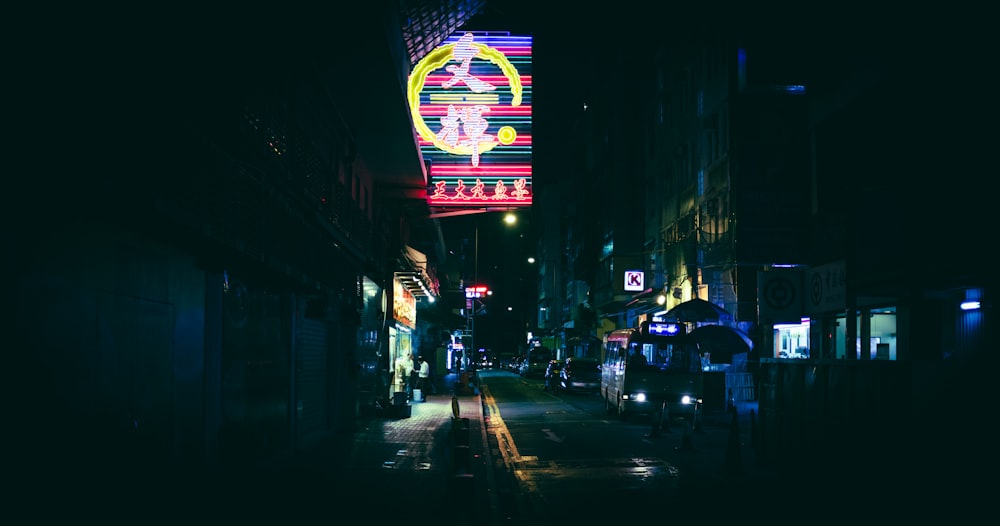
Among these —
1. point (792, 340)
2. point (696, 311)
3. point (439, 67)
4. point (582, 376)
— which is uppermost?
point (439, 67)

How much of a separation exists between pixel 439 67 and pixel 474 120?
7.21 ft

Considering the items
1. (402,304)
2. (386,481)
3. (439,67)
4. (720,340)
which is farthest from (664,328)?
(386,481)

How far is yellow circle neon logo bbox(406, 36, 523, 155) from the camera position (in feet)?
99.7

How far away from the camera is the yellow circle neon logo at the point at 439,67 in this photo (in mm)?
30391

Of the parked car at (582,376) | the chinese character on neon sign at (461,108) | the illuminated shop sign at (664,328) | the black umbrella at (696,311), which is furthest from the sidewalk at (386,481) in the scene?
the parked car at (582,376)

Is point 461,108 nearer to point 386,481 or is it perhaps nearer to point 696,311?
point 696,311

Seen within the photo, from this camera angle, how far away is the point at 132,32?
754 cm

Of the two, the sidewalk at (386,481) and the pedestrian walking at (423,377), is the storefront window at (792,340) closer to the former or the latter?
A: the pedestrian walking at (423,377)

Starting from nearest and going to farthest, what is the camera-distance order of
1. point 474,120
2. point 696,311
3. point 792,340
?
point 474,120
point 792,340
point 696,311

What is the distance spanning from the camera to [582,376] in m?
41.3

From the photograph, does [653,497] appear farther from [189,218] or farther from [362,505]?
[189,218]

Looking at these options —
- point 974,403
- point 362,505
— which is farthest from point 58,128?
point 974,403

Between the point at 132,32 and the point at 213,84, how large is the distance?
89.8 inches

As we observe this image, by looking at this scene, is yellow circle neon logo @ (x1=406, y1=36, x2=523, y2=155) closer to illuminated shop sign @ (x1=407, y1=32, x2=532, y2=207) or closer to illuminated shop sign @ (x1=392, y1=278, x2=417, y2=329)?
illuminated shop sign @ (x1=407, y1=32, x2=532, y2=207)
